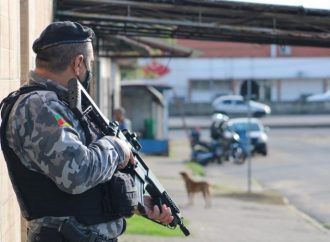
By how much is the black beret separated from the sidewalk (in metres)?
6.89

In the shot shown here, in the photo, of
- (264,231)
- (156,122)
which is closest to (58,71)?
(264,231)

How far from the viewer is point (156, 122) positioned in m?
32.0

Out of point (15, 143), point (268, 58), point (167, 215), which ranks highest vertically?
point (15, 143)

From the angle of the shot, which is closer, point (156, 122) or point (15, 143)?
point (15, 143)

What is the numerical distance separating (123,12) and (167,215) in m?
6.60

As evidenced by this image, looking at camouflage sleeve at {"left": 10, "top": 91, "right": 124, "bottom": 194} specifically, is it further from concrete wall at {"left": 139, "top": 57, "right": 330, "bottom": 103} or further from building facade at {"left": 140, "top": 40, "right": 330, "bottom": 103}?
concrete wall at {"left": 139, "top": 57, "right": 330, "bottom": 103}

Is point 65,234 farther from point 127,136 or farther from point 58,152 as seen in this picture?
point 127,136

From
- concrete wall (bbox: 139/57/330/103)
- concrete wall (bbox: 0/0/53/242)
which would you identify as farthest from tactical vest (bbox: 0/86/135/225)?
concrete wall (bbox: 139/57/330/103)

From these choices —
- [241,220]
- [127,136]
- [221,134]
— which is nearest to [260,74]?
[221,134]

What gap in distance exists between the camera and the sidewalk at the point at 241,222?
1168cm

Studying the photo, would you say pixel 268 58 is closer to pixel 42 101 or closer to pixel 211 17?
pixel 211 17

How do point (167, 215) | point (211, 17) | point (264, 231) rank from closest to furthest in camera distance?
point (167, 215) → point (211, 17) → point (264, 231)

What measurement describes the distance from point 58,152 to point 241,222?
1042cm

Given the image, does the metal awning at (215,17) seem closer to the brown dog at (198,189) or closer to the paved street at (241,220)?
the paved street at (241,220)
